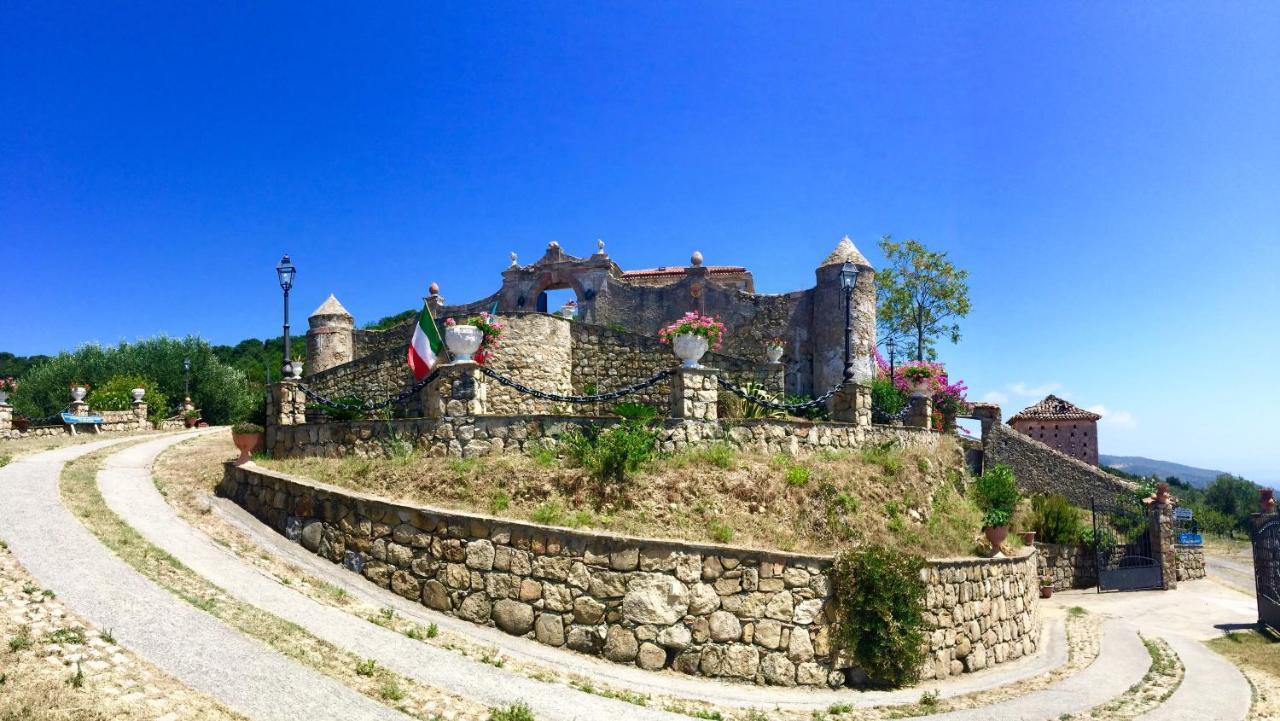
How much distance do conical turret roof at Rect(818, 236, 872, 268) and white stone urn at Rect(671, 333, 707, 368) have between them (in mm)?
9794

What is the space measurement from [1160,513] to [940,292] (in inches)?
513

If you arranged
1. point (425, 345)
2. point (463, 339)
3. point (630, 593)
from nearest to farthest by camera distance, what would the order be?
1. point (630, 593)
2. point (463, 339)
3. point (425, 345)

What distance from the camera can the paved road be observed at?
599 cm

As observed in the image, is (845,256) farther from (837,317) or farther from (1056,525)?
(1056,525)

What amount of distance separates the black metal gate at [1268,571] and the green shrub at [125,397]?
35119 mm

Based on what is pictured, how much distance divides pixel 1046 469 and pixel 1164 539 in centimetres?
560

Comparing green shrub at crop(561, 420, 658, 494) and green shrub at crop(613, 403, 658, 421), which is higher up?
green shrub at crop(613, 403, 658, 421)

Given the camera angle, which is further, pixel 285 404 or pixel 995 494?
pixel 995 494

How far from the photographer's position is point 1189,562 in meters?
22.4

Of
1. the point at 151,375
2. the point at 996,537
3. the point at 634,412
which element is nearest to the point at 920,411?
the point at 996,537

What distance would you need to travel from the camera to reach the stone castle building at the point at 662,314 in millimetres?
19797

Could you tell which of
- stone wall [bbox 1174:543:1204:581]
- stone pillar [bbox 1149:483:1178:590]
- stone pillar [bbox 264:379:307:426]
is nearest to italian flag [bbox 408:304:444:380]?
stone pillar [bbox 264:379:307:426]

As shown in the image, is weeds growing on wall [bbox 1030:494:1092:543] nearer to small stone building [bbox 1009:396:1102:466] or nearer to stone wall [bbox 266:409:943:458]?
stone wall [bbox 266:409:943:458]

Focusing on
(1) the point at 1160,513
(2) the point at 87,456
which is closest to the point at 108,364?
(2) the point at 87,456
